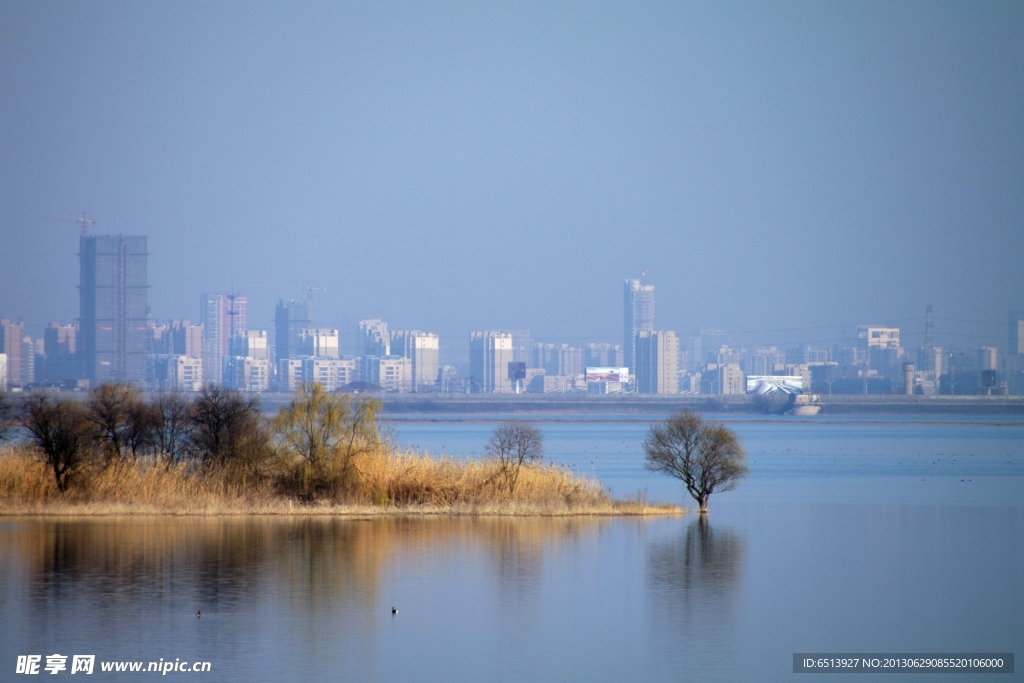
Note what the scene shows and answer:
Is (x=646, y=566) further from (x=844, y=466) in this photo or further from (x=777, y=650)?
(x=844, y=466)

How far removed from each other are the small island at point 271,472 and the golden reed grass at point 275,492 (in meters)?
0.04

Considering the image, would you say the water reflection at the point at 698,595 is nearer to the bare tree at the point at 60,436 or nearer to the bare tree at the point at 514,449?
the bare tree at the point at 514,449

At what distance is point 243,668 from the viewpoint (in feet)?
Result: 59.7

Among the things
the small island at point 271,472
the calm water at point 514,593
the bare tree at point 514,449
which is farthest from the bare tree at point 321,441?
the bare tree at point 514,449

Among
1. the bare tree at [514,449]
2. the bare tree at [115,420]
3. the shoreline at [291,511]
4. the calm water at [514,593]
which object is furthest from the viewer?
the bare tree at [115,420]

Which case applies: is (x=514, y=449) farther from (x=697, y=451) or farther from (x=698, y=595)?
(x=698, y=595)

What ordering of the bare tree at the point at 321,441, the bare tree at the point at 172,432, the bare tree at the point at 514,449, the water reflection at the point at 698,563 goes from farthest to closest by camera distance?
the bare tree at the point at 172,432, the bare tree at the point at 514,449, the bare tree at the point at 321,441, the water reflection at the point at 698,563

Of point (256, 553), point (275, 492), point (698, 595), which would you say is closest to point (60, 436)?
point (275, 492)

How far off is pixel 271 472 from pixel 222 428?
255cm

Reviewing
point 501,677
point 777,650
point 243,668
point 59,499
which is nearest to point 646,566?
point 777,650

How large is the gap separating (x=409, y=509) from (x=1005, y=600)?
Answer: 55.8 feet

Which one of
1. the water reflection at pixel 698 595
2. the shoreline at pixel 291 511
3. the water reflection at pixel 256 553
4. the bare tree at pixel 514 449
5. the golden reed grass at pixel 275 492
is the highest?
the bare tree at pixel 514 449

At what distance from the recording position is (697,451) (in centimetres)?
3709

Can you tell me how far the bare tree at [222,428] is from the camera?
120 ft
